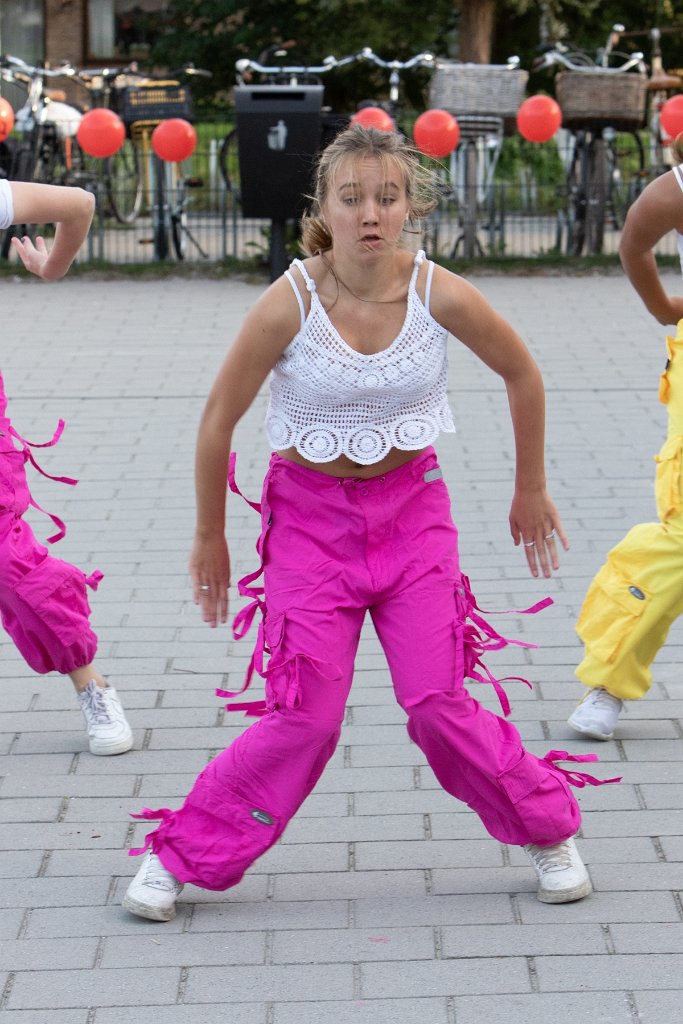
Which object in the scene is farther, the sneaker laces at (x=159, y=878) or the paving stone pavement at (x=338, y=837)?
the sneaker laces at (x=159, y=878)

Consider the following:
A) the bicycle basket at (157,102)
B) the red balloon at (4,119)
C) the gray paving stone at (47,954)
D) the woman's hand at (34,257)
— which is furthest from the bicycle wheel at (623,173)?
the gray paving stone at (47,954)

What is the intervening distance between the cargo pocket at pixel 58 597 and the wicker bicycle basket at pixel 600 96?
9784 mm

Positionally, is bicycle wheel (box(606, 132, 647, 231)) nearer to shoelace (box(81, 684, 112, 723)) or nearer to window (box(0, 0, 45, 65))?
shoelace (box(81, 684, 112, 723))

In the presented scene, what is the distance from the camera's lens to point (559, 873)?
3.31 meters

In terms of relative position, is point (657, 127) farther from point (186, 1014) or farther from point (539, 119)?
point (186, 1014)

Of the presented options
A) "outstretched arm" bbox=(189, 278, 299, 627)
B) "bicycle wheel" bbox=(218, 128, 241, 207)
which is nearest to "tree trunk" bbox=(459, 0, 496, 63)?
"bicycle wheel" bbox=(218, 128, 241, 207)

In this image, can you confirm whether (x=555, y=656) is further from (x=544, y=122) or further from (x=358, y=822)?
(x=544, y=122)

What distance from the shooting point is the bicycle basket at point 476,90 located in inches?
526

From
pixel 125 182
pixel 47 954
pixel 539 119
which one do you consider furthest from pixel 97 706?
pixel 125 182

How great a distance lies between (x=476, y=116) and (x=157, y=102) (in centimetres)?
286

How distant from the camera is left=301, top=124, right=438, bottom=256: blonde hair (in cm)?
311

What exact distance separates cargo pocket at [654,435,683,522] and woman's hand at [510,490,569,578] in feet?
2.31

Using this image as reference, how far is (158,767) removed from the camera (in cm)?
409

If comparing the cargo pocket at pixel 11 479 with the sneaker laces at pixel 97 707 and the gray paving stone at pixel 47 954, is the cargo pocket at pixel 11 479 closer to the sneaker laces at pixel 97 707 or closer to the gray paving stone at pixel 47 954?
the sneaker laces at pixel 97 707
